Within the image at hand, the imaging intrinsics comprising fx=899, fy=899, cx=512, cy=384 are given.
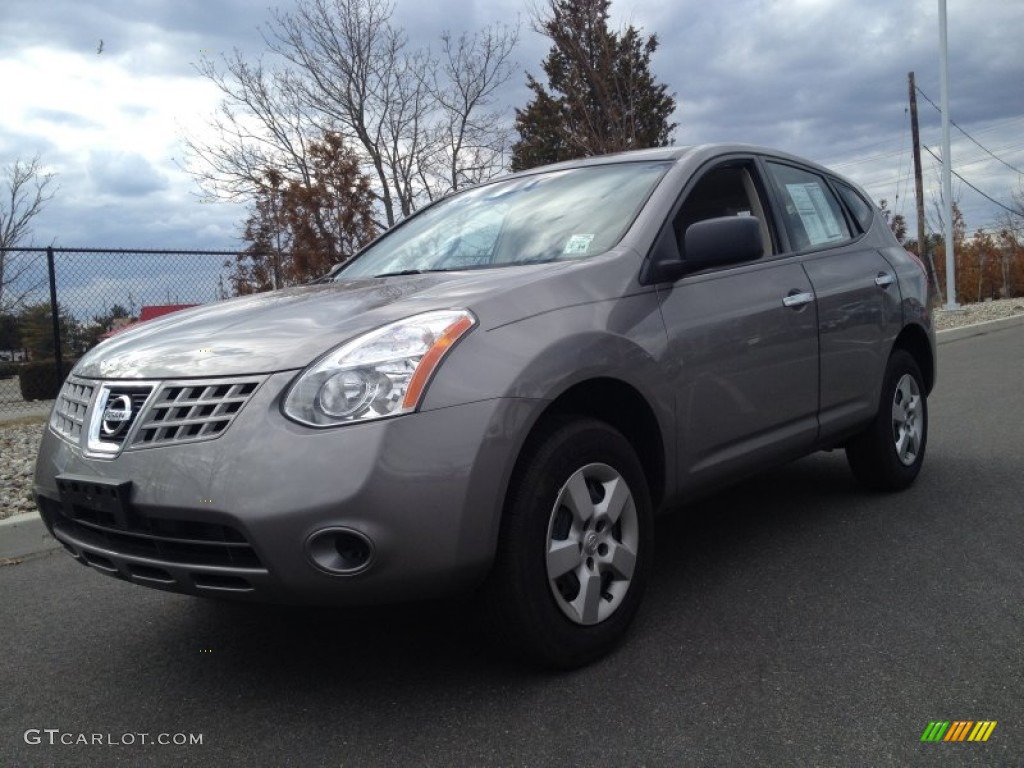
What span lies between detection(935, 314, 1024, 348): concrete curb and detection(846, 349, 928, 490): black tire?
1053cm

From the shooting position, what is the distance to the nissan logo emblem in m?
2.57

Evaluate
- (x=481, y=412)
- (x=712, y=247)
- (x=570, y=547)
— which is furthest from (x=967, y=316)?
(x=481, y=412)

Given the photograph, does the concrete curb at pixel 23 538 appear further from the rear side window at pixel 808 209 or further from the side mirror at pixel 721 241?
the rear side window at pixel 808 209

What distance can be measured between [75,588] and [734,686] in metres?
2.98

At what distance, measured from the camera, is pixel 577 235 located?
332 cm

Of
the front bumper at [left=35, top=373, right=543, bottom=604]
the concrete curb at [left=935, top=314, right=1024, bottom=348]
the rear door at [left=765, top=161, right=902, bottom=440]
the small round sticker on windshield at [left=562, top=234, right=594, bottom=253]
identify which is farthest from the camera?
the concrete curb at [left=935, top=314, right=1024, bottom=348]

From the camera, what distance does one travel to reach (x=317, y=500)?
2.24 meters

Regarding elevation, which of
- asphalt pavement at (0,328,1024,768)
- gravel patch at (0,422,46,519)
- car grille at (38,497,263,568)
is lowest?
asphalt pavement at (0,328,1024,768)

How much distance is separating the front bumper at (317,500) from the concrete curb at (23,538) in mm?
2670

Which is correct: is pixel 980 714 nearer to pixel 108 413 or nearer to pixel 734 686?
pixel 734 686

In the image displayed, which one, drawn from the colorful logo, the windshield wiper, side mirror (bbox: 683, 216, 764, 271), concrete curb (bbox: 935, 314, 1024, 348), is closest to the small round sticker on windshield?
side mirror (bbox: 683, 216, 764, 271)

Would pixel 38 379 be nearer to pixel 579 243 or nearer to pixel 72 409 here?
pixel 72 409

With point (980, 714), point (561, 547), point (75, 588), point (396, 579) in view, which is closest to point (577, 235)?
point (561, 547)

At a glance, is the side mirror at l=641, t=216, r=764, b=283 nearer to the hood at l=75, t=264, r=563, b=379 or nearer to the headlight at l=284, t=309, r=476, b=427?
the hood at l=75, t=264, r=563, b=379
